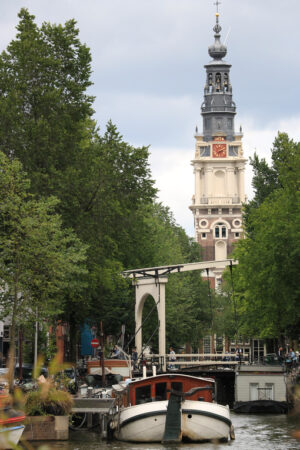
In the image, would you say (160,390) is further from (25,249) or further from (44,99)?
(44,99)

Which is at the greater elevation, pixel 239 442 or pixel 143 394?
pixel 143 394

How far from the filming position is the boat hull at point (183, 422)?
32.6 m

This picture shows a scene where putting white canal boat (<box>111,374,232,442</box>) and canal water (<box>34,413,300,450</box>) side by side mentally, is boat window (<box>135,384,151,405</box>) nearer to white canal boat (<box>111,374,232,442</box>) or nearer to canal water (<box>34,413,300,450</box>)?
white canal boat (<box>111,374,232,442</box>)

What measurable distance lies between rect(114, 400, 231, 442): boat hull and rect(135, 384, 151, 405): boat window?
1.94 metres

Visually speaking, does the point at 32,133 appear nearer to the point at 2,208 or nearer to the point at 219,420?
the point at 2,208

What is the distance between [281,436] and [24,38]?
25.1 meters

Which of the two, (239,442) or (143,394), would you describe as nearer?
(239,442)

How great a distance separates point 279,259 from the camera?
54.9m

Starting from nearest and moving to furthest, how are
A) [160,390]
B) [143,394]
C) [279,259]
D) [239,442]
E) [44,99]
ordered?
[239,442] → [160,390] → [143,394] → [44,99] → [279,259]

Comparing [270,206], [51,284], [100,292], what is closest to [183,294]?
[270,206]

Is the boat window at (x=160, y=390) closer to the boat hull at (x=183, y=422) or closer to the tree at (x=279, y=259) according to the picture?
the boat hull at (x=183, y=422)

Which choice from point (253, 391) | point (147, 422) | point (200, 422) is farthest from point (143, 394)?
point (253, 391)

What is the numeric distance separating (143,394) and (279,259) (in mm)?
21719

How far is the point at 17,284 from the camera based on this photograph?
35.5 meters
